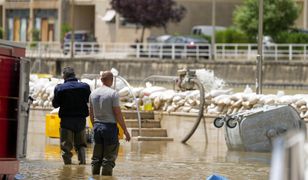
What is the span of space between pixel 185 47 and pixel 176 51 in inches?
33.1

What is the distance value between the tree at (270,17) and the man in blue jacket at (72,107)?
46608 millimetres

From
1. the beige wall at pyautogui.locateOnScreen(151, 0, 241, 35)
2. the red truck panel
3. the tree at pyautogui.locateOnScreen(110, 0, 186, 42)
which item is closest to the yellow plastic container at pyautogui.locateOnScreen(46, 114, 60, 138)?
the red truck panel

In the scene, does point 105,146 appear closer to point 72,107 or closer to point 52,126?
point 72,107

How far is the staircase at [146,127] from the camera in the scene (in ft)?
76.1

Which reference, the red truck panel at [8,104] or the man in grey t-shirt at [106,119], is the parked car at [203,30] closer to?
the man in grey t-shirt at [106,119]

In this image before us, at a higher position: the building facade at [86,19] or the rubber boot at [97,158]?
the building facade at [86,19]

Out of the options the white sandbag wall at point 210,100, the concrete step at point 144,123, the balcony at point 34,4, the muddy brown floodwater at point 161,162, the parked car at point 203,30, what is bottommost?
the muddy brown floodwater at point 161,162

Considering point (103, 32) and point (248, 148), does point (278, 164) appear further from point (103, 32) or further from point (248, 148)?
point (103, 32)

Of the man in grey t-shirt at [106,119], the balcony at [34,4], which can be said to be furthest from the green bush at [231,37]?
the man in grey t-shirt at [106,119]

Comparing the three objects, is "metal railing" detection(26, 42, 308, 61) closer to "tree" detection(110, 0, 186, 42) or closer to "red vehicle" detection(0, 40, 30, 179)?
"tree" detection(110, 0, 186, 42)

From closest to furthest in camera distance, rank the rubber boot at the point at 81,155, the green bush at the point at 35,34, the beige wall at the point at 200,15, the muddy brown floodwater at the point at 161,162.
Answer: the muddy brown floodwater at the point at 161,162 < the rubber boot at the point at 81,155 < the beige wall at the point at 200,15 < the green bush at the point at 35,34

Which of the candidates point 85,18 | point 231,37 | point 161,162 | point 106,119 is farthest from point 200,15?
point 106,119

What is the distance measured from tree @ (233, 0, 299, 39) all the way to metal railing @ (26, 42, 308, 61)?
3.34 m

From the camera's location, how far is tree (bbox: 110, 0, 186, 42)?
7088cm
